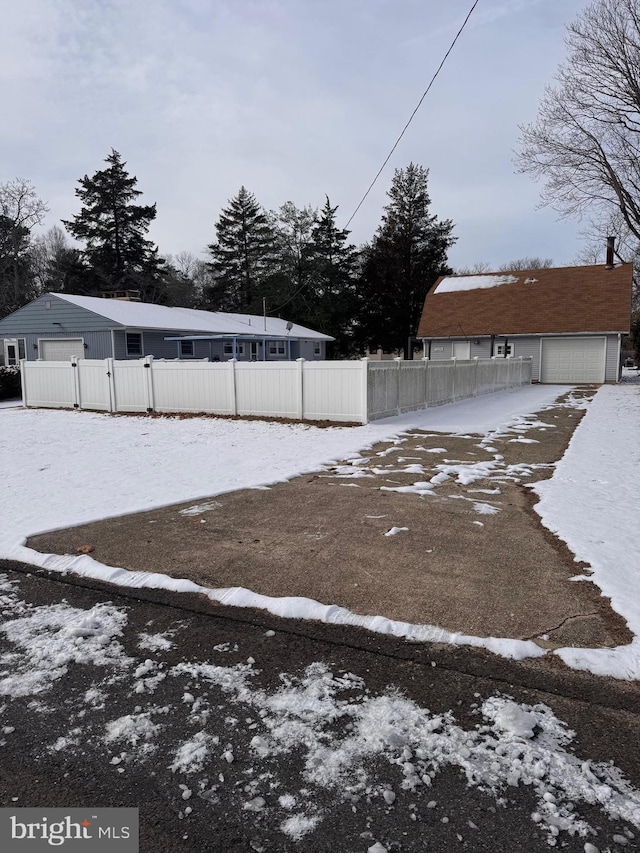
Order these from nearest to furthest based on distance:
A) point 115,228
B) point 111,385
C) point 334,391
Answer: point 334,391 < point 111,385 < point 115,228

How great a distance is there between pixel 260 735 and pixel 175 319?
25.5 metres

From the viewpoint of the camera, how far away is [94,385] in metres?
14.9

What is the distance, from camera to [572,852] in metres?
1.73

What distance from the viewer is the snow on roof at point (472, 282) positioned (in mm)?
32169

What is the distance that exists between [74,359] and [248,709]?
47.9 feet

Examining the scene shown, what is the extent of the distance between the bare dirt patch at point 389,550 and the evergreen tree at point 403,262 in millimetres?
35997

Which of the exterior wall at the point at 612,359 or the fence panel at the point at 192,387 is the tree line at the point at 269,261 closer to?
the exterior wall at the point at 612,359

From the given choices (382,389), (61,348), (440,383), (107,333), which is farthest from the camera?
(61,348)

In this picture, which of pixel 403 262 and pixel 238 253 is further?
pixel 238 253

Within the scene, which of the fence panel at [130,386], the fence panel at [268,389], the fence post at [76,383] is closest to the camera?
the fence panel at [268,389]

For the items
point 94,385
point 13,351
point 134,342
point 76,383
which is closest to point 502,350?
point 134,342

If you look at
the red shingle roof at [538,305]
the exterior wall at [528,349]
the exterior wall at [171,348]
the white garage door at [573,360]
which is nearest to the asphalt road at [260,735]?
the exterior wall at [171,348]

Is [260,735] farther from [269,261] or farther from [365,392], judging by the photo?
[269,261]

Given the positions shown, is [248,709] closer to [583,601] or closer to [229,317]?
[583,601]
